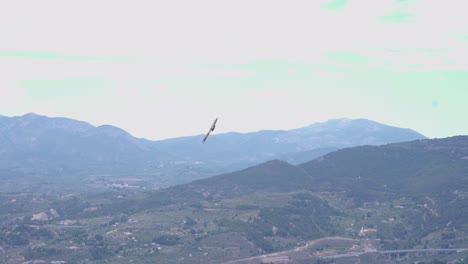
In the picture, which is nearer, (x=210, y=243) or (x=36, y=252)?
(x=36, y=252)

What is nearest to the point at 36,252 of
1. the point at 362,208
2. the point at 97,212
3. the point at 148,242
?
the point at 148,242

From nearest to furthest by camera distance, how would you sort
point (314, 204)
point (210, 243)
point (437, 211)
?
point (210, 243) < point (437, 211) < point (314, 204)

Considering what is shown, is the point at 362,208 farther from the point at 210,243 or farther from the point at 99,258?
the point at 99,258

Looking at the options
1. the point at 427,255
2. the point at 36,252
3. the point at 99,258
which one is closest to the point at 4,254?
the point at 36,252

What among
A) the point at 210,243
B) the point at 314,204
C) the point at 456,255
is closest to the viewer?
the point at 456,255

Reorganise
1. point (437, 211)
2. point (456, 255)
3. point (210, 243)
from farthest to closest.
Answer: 1. point (437, 211)
2. point (210, 243)
3. point (456, 255)

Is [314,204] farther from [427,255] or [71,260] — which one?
[71,260]

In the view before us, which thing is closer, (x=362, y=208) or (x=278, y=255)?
(x=278, y=255)

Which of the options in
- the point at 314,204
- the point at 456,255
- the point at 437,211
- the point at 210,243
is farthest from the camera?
the point at 314,204

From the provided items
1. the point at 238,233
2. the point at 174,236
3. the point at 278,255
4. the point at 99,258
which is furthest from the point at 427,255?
the point at 99,258
